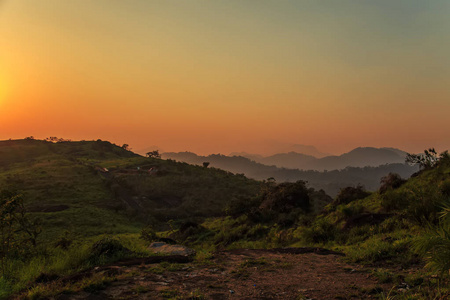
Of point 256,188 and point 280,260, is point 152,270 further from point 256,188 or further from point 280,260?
point 256,188

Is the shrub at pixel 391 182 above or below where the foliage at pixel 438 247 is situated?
above

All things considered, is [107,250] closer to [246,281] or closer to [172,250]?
[172,250]

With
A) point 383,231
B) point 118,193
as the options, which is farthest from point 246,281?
point 118,193

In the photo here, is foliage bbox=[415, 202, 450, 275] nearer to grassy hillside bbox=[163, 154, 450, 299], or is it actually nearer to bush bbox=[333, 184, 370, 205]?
grassy hillside bbox=[163, 154, 450, 299]

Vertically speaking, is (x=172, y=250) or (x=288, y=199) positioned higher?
(x=288, y=199)

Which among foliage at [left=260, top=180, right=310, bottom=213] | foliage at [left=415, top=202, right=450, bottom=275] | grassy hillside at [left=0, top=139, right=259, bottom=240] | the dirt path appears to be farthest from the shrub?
grassy hillside at [left=0, top=139, right=259, bottom=240]

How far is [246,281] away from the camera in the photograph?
861 cm

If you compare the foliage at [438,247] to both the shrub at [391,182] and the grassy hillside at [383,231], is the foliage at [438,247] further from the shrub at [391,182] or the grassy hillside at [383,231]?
the shrub at [391,182]

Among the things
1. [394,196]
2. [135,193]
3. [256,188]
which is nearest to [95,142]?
[135,193]

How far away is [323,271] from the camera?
365 inches

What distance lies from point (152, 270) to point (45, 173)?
68.7 metres

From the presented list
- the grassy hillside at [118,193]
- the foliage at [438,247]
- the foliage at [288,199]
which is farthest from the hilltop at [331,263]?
the grassy hillside at [118,193]

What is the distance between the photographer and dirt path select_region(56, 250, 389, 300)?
7.11 meters

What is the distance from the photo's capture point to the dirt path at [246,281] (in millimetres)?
7113
